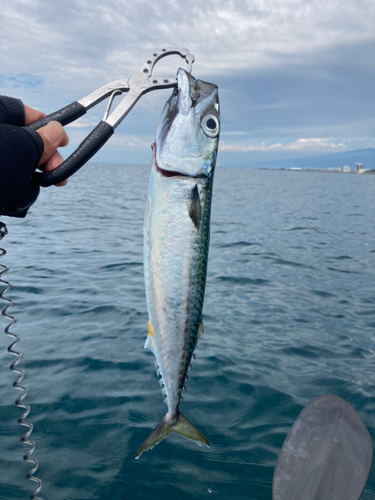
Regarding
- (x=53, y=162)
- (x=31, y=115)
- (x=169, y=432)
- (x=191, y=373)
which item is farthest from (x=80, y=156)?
(x=191, y=373)

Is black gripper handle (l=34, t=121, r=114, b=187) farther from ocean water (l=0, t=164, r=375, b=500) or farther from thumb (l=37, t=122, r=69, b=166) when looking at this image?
ocean water (l=0, t=164, r=375, b=500)

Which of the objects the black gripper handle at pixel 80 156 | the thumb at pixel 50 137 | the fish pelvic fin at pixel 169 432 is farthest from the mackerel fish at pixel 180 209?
the fish pelvic fin at pixel 169 432

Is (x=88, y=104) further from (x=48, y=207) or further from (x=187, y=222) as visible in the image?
(x=48, y=207)

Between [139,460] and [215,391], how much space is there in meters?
1.50

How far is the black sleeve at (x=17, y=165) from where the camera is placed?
6.42 ft

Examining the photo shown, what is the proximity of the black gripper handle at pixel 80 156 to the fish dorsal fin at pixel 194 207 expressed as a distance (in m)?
0.74

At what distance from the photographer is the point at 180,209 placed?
2.12 metres

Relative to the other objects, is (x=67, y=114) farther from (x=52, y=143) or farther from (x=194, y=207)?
(x=194, y=207)

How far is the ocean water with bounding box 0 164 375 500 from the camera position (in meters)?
3.77

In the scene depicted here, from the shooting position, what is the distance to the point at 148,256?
217cm

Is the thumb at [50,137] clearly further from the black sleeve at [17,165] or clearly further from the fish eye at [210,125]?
the fish eye at [210,125]

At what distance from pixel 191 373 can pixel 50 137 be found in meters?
4.12

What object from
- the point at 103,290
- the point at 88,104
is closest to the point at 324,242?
the point at 103,290

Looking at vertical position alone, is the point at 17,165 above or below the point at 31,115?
below
